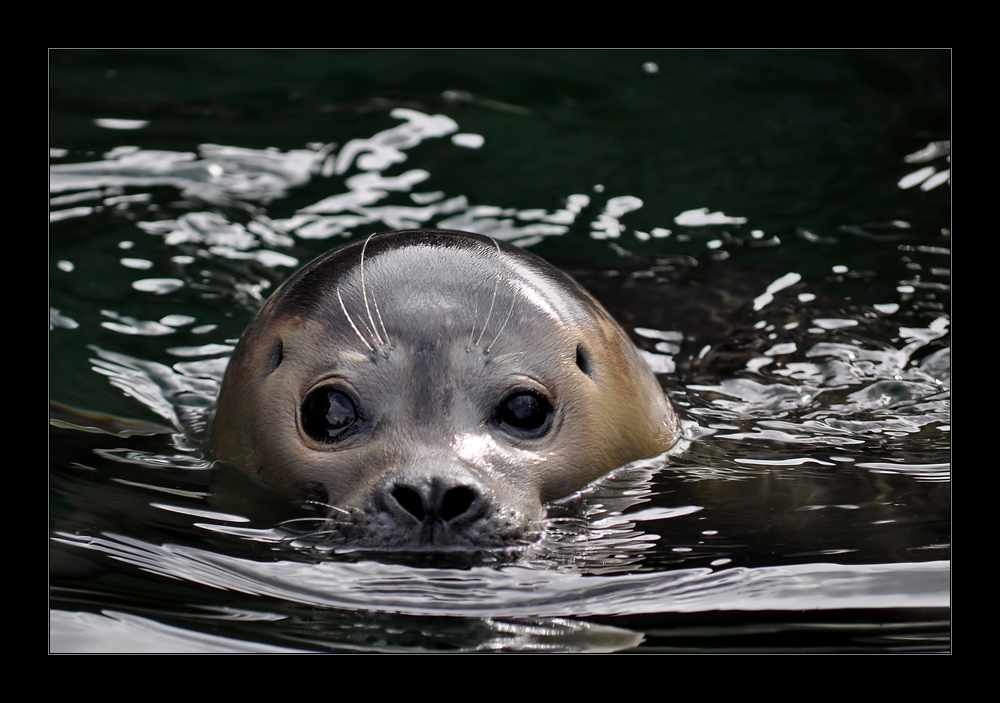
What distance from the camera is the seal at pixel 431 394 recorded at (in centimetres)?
321

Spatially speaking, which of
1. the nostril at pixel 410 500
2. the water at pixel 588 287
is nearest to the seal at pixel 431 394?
the nostril at pixel 410 500

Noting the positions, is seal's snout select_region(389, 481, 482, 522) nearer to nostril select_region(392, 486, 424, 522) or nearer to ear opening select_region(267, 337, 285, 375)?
nostril select_region(392, 486, 424, 522)

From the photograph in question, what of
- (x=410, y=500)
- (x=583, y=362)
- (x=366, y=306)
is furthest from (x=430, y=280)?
(x=410, y=500)

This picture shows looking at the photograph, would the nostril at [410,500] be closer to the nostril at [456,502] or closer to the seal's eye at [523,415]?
the nostril at [456,502]

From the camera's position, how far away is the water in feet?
9.61

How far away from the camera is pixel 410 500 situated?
10.3ft

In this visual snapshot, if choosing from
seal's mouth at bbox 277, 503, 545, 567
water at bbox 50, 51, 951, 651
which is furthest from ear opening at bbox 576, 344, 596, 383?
seal's mouth at bbox 277, 503, 545, 567

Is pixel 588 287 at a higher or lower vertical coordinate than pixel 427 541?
higher

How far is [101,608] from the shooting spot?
114 inches

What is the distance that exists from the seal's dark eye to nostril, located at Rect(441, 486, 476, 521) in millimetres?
556

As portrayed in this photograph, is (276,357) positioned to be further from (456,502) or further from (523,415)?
(456,502)

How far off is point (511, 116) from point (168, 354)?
3649 mm

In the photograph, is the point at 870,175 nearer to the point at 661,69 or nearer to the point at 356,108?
the point at 661,69

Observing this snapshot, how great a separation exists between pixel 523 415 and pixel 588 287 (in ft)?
8.34
